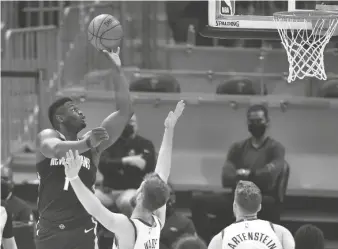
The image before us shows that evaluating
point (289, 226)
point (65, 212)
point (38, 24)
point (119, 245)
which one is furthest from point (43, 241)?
point (38, 24)

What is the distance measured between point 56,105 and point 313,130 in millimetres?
4134

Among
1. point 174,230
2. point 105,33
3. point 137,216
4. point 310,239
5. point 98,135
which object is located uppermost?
point 105,33

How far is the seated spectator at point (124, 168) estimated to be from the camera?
7781mm

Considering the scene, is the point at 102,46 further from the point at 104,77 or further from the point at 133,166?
the point at 104,77

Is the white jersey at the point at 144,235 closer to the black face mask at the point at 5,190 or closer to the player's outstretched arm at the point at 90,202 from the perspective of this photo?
the player's outstretched arm at the point at 90,202

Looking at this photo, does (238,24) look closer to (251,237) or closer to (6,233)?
(251,237)

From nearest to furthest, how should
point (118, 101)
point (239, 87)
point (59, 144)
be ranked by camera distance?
point (59, 144) < point (118, 101) < point (239, 87)

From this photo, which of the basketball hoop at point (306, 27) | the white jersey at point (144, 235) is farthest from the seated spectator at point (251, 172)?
the white jersey at point (144, 235)

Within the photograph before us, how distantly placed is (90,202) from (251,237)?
100cm

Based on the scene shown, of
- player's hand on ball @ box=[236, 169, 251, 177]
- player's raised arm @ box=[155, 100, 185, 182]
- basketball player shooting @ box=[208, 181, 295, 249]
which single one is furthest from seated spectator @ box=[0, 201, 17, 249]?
player's hand on ball @ box=[236, 169, 251, 177]

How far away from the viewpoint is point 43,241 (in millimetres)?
5301

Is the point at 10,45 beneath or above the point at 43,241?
above

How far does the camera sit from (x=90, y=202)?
181 inches

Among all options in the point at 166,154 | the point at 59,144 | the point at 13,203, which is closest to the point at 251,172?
the point at 13,203
